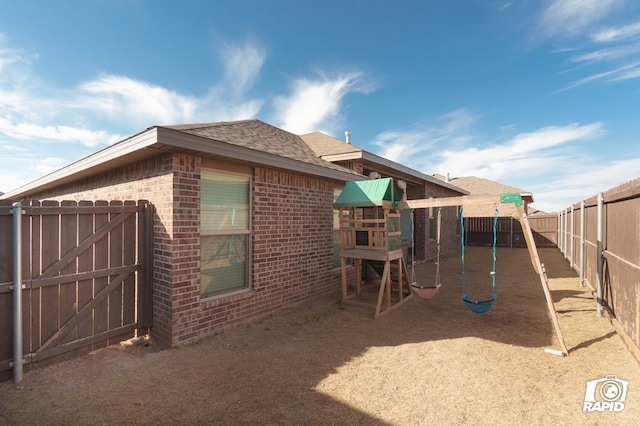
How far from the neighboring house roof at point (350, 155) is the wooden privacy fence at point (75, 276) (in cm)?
578

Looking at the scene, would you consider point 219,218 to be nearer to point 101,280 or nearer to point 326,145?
point 101,280

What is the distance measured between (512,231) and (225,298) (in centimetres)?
2146

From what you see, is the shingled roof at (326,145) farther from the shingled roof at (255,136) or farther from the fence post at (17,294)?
the fence post at (17,294)

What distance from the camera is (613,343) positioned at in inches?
178

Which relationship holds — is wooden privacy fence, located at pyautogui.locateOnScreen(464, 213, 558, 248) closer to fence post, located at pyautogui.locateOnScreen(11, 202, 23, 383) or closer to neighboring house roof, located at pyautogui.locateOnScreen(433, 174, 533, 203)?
neighboring house roof, located at pyautogui.locateOnScreen(433, 174, 533, 203)

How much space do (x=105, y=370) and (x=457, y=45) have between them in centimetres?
1318

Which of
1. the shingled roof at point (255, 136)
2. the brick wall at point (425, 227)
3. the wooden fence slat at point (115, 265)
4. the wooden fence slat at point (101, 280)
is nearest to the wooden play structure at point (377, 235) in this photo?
the shingled roof at point (255, 136)

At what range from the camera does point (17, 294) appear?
3.30m

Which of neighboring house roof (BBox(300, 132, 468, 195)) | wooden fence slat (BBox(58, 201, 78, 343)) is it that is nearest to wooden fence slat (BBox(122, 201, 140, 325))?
wooden fence slat (BBox(58, 201, 78, 343))

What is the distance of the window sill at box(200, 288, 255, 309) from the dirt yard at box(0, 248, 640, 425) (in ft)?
1.65

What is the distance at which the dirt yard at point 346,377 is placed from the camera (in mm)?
2789

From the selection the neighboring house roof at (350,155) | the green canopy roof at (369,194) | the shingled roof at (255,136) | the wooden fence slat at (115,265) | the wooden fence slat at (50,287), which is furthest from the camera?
the neighboring house roof at (350,155)

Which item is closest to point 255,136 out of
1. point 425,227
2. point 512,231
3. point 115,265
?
A: point 115,265

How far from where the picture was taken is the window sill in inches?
186
